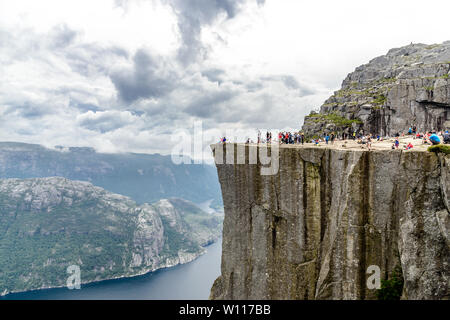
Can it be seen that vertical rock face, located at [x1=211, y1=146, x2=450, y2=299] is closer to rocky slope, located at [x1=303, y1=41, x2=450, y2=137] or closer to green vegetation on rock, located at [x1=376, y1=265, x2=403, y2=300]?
green vegetation on rock, located at [x1=376, y1=265, x2=403, y2=300]

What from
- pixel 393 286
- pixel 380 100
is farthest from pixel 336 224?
pixel 380 100

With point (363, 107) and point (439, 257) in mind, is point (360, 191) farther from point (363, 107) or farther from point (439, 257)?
point (363, 107)

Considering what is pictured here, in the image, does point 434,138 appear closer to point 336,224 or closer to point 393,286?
point 336,224

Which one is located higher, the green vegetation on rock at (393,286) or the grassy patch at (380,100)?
the grassy patch at (380,100)

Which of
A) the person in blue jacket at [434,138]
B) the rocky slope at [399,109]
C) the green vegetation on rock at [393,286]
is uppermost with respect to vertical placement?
the rocky slope at [399,109]

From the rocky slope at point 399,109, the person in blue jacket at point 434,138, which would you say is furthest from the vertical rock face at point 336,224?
the rocky slope at point 399,109

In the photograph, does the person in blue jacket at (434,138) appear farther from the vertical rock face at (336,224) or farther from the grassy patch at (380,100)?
the grassy patch at (380,100)

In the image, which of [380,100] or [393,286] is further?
[380,100]

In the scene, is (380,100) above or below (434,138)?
above

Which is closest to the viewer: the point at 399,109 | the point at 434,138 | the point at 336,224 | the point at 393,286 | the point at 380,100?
the point at 434,138
